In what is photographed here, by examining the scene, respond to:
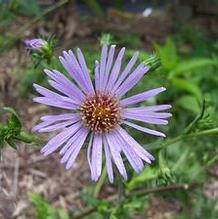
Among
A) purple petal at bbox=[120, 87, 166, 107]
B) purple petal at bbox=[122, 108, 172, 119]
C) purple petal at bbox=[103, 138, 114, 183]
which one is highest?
purple petal at bbox=[120, 87, 166, 107]

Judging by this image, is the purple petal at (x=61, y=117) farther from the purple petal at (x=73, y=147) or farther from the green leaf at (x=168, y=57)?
the green leaf at (x=168, y=57)

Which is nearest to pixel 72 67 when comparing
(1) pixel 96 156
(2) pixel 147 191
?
(1) pixel 96 156

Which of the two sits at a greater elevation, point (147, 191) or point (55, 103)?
point (55, 103)

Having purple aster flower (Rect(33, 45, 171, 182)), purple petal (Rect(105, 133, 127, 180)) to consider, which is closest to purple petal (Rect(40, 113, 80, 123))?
purple aster flower (Rect(33, 45, 171, 182))

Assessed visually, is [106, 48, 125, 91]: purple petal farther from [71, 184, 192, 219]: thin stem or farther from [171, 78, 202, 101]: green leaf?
[171, 78, 202, 101]: green leaf

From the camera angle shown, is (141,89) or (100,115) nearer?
(100,115)

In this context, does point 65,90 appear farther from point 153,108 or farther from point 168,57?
point 168,57

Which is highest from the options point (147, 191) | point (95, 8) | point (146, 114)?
point (95, 8)

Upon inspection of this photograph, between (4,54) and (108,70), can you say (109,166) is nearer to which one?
(108,70)
